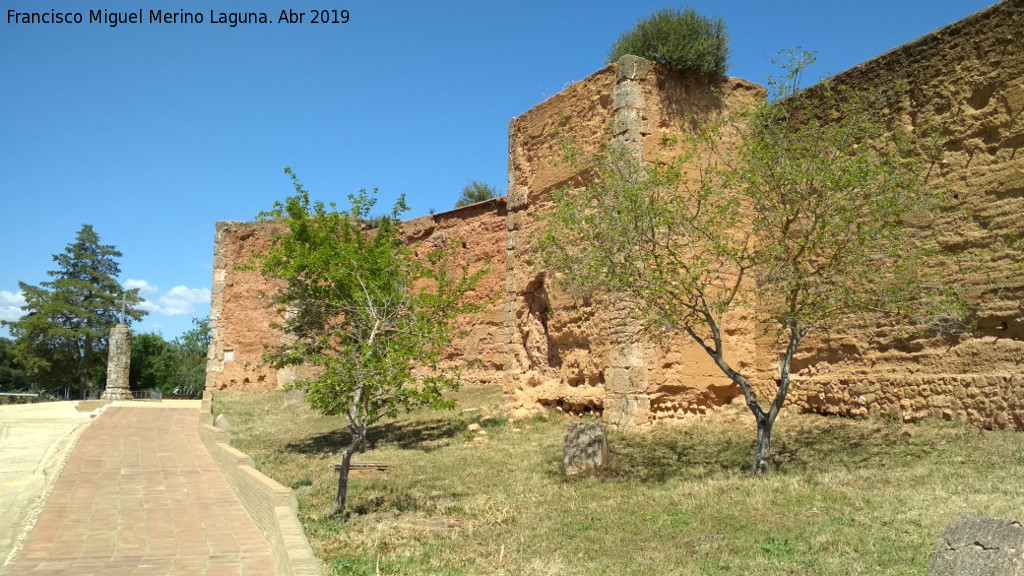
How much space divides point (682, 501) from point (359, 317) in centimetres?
393

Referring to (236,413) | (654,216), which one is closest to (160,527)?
(654,216)

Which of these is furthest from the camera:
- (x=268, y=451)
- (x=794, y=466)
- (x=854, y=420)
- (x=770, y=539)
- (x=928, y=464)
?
(x=268, y=451)

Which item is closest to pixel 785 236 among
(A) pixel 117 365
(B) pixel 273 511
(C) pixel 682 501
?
(C) pixel 682 501

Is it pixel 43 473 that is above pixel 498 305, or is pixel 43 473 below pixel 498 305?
below

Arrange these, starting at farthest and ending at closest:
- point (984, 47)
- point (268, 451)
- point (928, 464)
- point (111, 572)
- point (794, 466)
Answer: point (268, 451) → point (984, 47) → point (794, 466) → point (928, 464) → point (111, 572)

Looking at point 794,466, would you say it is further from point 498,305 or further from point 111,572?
point 498,305

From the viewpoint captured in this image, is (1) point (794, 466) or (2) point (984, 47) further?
(2) point (984, 47)

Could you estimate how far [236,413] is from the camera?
17.9m

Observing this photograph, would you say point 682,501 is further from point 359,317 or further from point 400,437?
point 400,437

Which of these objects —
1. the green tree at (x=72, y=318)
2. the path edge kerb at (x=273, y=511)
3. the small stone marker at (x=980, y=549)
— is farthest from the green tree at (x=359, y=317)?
the green tree at (x=72, y=318)

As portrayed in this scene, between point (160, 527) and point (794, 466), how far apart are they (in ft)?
21.8

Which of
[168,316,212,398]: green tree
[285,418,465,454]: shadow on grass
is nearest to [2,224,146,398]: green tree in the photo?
[168,316,212,398]: green tree

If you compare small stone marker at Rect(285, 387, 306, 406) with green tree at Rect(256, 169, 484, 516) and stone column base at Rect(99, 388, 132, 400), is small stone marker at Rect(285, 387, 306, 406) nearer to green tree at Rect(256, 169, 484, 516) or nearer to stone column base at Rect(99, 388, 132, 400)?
green tree at Rect(256, 169, 484, 516)

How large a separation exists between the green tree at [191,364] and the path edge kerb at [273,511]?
109 feet
